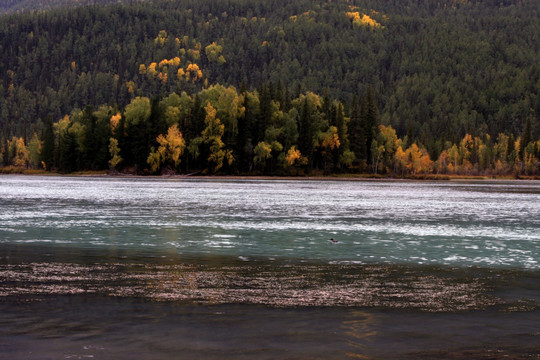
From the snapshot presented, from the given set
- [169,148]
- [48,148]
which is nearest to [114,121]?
[48,148]

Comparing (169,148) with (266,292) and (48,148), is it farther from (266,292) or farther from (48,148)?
(266,292)

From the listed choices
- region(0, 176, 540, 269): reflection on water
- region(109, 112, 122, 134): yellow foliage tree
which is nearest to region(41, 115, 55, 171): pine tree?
region(109, 112, 122, 134): yellow foliage tree

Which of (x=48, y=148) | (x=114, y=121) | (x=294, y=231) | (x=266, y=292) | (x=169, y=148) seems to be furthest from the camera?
(x=48, y=148)

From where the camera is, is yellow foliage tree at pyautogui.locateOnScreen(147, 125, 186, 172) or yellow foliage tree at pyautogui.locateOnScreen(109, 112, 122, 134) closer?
yellow foliage tree at pyautogui.locateOnScreen(147, 125, 186, 172)

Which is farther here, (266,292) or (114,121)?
(114,121)

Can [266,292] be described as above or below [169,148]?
below

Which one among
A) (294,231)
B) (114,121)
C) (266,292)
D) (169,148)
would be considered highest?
(114,121)

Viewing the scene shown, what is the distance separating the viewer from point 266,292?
17.0 meters

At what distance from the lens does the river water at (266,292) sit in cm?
1223

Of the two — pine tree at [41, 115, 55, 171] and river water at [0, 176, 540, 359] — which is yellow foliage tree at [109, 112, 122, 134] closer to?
pine tree at [41, 115, 55, 171]

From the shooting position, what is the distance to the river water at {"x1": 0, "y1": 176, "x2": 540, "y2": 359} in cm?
1223

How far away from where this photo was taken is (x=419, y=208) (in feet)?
177

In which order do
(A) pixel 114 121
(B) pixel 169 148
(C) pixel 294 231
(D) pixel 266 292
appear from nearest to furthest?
(D) pixel 266 292 → (C) pixel 294 231 → (B) pixel 169 148 → (A) pixel 114 121

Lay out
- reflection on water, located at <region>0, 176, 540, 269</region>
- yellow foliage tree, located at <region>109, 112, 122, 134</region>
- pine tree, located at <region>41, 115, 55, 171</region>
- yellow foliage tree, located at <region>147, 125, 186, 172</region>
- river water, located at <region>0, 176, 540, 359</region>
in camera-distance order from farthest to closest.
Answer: pine tree, located at <region>41, 115, 55, 171</region>
yellow foliage tree, located at <region>109, 112, 122, 134</region>
yellow foliage tree, located at <region>147, 125, 186, 172</region>
reflection on water, located at <region>0, 176, 540, 269</region>
river water, located at <region>0, 176, 540, 359</region>
